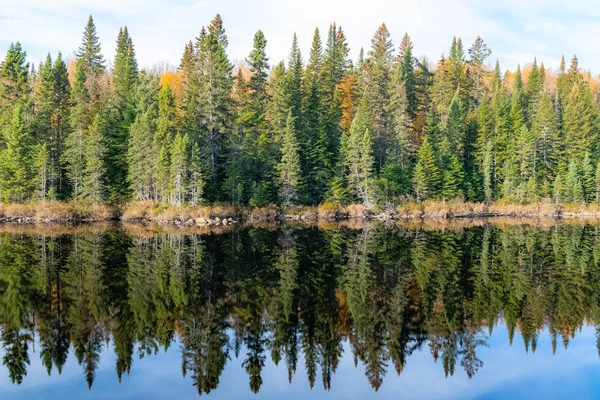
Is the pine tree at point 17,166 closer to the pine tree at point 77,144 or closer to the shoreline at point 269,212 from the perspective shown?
the shoreline at point 269,212

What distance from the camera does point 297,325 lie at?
648 inches

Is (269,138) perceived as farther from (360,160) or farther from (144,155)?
(144,155)

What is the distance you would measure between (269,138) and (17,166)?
2848 centimetres

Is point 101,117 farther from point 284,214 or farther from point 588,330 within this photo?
point 588,330

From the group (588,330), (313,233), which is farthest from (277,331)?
(313,233)

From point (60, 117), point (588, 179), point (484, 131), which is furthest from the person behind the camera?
point (484, 131)

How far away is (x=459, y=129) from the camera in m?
74.1

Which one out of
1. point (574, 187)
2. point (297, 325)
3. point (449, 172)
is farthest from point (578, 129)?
point (297, 325)

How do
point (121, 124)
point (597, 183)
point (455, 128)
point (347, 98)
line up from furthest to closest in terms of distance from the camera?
point (347, 98)
point (455, 128)
point (597, 183)
point (121, 124)

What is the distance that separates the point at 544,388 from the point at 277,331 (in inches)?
301

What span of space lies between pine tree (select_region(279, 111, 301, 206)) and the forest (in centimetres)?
17

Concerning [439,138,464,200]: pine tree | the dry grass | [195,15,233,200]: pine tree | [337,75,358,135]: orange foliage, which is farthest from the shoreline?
[337,75,358,135]: orange foliage

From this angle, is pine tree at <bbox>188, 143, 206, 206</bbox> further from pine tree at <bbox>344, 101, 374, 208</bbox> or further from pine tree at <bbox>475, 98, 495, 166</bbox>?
pine tree at <bbox>475, 98, 495, 166</bbox>

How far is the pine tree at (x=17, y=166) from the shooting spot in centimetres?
5430
